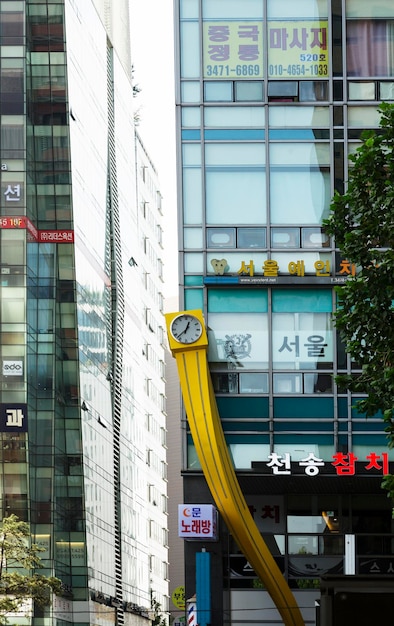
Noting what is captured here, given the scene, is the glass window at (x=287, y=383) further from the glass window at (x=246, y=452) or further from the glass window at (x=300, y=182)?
the glass window at (x=300, y=182)

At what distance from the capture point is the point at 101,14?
93875mm

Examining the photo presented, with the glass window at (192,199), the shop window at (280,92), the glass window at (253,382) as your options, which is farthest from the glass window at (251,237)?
the shop window at (280,92)

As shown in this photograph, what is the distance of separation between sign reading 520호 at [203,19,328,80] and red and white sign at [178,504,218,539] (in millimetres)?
11411

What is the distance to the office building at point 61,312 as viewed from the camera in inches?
2857

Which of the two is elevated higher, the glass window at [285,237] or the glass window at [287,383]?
the glass window at [285,237]

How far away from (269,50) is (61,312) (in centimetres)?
3942

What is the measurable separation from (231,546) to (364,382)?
11909 mm

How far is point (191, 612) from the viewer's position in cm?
3594

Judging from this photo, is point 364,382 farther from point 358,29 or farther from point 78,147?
point 78,147

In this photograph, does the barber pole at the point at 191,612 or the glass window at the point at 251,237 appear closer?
the barber pole at the point at 191,612

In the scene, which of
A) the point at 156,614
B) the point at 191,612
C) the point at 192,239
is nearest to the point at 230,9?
the point at 192,239

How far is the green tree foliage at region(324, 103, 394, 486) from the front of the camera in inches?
1052

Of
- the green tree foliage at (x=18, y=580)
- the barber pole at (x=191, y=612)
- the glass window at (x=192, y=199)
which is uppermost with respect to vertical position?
the glass window at (x=192, y=199)

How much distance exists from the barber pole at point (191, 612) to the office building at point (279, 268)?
1.60 ft
